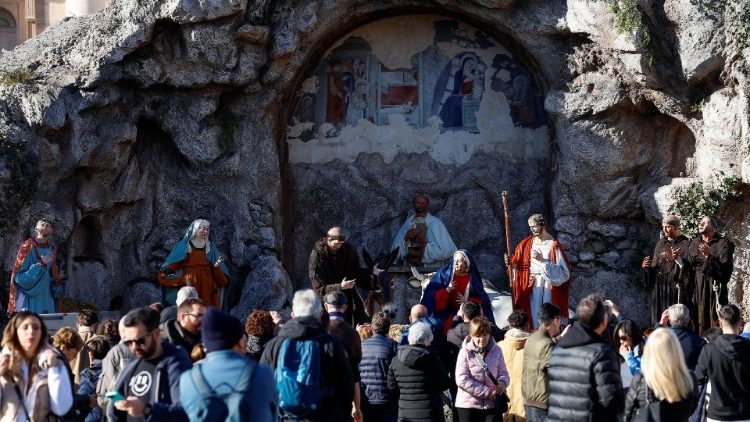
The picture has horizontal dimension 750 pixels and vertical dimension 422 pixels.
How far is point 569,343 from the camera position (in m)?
8.52

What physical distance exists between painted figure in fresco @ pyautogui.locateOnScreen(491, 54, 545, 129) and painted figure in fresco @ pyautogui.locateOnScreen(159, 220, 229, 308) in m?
4.62

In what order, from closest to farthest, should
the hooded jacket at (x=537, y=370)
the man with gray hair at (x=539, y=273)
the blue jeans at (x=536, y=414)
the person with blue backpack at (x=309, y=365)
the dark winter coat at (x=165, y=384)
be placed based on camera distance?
the dark winter coat at (x=165, y=384), the person with blue backpack at (x=309, y=365), the hooded jacket at (x=537, y=370), the blue jeans at (x=536, y=414), the man with gray hair at (x=539, y=273)

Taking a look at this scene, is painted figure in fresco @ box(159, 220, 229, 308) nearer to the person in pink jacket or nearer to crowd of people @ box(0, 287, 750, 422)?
crowd of people @ box(0, 287, 750, 422)

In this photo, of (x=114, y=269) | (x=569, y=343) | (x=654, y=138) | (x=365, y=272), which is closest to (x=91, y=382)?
(x=569, y=343)

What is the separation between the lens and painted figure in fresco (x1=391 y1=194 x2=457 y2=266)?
18016 millimetres

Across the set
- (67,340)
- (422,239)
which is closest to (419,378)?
(67,340)

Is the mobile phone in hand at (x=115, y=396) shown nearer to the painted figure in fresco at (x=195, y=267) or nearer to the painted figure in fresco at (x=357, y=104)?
the painted figure in fresco at (x=195, y=267)

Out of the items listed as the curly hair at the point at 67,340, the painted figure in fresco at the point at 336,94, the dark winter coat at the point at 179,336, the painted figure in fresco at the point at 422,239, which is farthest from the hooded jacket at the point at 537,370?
the painted figure in fresco at the point at 336,94

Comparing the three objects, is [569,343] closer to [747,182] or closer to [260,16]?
[747,182]

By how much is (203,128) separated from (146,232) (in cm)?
152

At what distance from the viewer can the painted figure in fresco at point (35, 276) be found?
16.3 metres

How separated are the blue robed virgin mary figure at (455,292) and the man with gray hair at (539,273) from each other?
117cm

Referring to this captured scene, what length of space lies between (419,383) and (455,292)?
4.76 meters

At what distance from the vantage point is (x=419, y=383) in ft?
34.6
